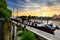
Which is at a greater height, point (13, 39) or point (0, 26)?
point (0, 26)

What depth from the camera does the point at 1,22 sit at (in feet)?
9.41

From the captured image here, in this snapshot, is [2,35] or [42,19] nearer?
[2,35]

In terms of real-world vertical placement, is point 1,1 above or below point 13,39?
above

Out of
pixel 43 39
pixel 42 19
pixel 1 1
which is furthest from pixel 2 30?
pixel 42 19

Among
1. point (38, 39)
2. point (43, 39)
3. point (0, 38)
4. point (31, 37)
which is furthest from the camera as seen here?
point (38, 39)

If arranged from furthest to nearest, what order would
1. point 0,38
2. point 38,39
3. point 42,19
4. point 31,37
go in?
point 42,19 → point 38,39 → point 31,37 → point 0,38

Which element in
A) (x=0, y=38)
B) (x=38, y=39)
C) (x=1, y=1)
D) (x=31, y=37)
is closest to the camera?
(x=0, y=38)

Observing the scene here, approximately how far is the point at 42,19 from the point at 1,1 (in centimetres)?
1610

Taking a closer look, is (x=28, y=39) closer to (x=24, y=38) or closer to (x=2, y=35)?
(x=24, y=38)

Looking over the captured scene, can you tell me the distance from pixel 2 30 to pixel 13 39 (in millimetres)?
4215

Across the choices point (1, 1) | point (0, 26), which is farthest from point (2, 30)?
point (1, 1)

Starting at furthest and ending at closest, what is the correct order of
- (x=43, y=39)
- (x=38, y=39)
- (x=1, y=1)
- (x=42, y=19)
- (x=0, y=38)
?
(x=42, y=19)
(x=1, y=1)
(x=38, y=39)
(x=43, y=39)
(x=0, y=38)

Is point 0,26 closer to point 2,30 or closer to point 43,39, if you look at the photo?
point 2,30

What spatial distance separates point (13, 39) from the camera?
7027mm
